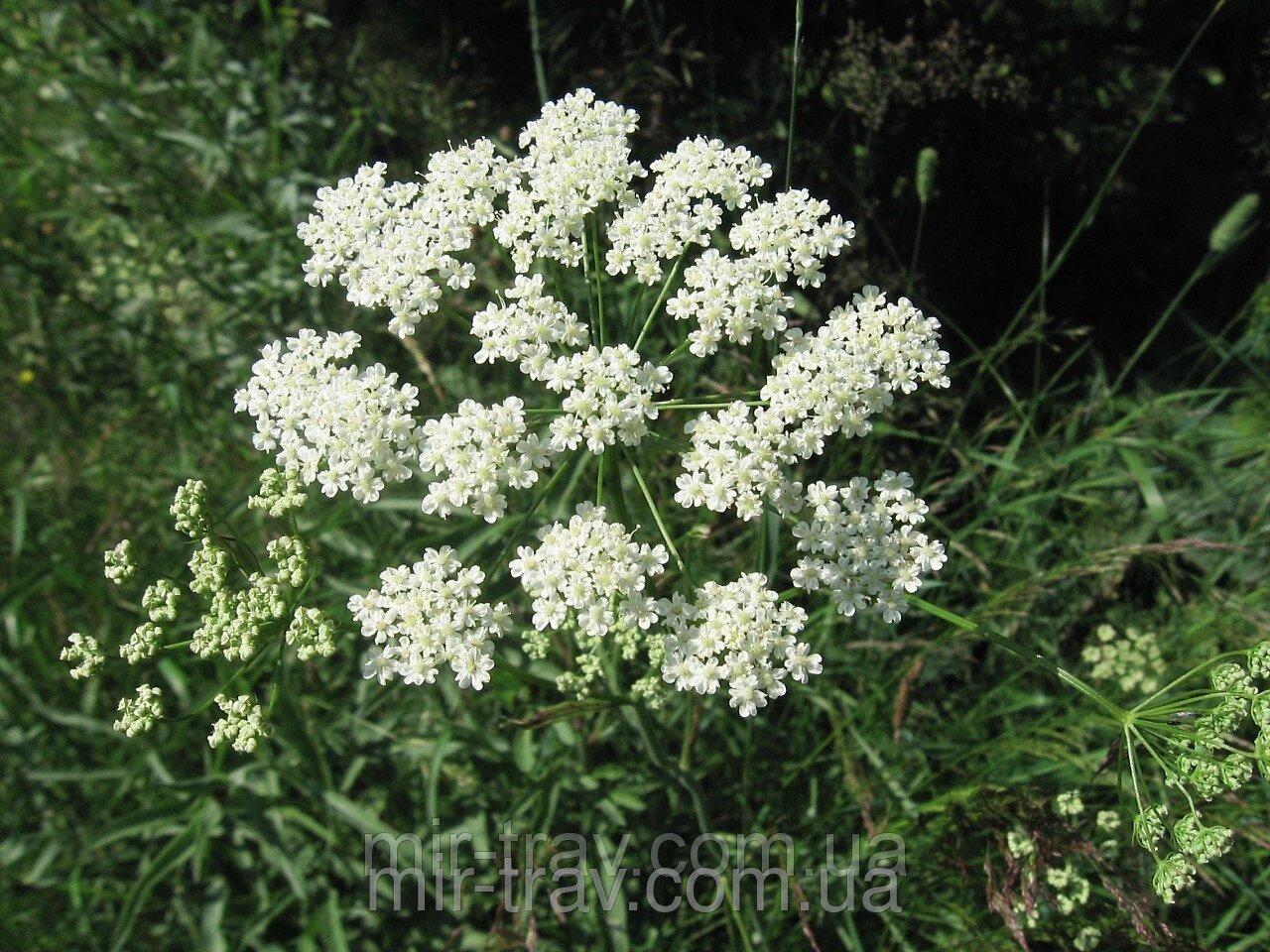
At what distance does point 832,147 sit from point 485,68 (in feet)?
7.56

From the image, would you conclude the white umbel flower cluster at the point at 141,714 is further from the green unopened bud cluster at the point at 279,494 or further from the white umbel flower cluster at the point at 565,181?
the white umbel flower cluster at the point at 565,181

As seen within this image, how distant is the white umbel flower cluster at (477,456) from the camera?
2.76m

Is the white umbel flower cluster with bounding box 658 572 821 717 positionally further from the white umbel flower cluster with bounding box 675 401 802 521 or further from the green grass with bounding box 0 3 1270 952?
the green grass with bounding box 0 3 1270 952

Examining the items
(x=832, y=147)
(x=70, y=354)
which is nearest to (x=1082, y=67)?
(x=832, y=147)

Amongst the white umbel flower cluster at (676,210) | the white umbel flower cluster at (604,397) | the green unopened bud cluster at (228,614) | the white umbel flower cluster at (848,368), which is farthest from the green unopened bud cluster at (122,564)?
the white umbel flower cluster at (848,368)

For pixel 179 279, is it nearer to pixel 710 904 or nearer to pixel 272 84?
pixel 272 84

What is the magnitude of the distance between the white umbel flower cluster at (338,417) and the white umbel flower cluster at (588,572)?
52 centimetres

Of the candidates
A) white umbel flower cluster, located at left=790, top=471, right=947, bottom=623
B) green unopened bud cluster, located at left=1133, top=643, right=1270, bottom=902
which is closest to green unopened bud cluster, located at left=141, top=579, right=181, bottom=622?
white umbel flower cluster, located at left=790, top=471, right=947, bottom=623

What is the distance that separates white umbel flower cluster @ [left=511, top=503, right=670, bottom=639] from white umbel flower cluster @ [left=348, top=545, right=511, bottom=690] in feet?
0.51

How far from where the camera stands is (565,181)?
304 cm

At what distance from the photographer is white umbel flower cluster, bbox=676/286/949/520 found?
2.79m

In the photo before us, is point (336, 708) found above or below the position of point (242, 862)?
above

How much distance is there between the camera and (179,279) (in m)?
6.17

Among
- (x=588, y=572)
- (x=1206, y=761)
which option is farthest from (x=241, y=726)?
(x=1206, y=761)
